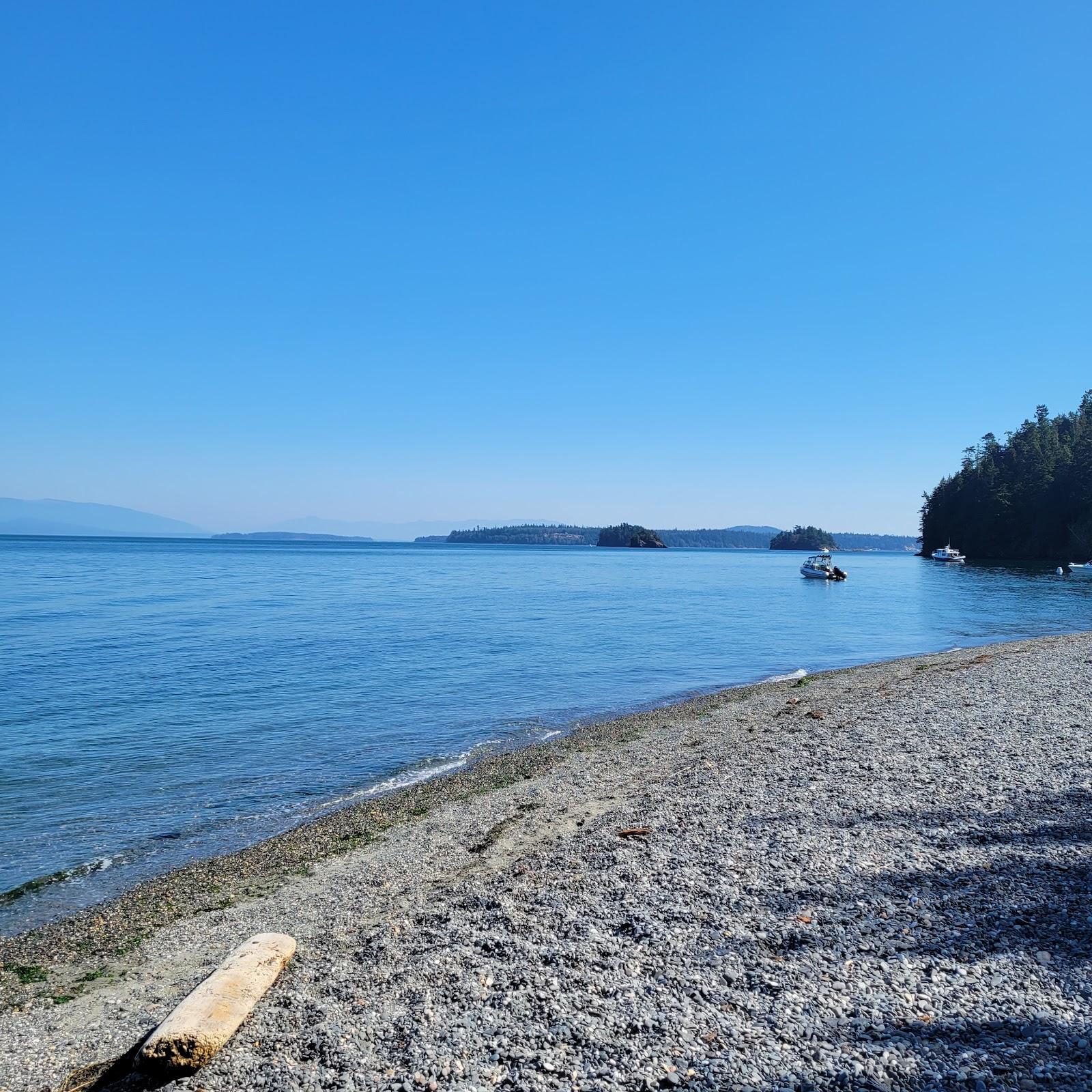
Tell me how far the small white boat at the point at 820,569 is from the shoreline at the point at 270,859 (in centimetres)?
8333

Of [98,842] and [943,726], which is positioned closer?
[98,842]

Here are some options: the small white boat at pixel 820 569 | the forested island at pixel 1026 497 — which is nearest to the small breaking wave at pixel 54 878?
the small white boat at pixel 820 569

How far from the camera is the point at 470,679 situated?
2495 centimetres

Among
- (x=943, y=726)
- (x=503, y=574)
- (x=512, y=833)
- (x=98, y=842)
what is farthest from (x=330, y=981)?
(x=503, y=574)

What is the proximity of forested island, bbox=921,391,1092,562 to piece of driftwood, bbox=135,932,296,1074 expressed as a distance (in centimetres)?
Result: 13256

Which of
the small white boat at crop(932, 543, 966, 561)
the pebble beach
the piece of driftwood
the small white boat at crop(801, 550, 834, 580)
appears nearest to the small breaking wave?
the pebble beach

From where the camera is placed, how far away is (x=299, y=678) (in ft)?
80.5

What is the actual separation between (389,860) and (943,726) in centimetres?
1117

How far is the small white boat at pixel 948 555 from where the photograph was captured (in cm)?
13275

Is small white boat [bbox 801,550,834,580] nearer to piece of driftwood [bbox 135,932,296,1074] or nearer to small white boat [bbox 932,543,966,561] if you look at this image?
small white boat [bbox 932,543,966,561]

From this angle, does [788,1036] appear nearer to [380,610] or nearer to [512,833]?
[512,833]

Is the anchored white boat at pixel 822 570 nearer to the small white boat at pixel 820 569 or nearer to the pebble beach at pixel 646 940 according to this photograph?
the small white boat at pixel 820 569

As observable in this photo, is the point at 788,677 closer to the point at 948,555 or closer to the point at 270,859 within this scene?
the point at 270,859

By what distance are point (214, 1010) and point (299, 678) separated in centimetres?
1993
